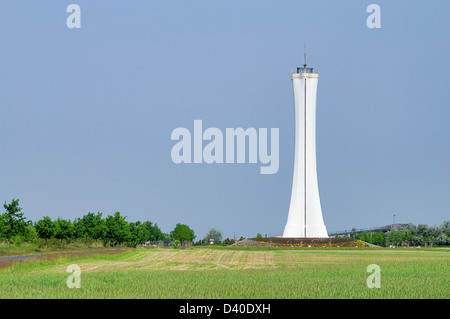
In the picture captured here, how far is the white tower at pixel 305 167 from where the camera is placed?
125188 millimetres

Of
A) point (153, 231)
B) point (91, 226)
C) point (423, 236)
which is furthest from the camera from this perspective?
point (153, 231)

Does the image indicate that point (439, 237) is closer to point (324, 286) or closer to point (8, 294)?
point (324, 286)

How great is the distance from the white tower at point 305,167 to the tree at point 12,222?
59873mm

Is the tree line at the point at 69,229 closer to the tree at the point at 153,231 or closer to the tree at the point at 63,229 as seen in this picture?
the tree at the point at 63,229

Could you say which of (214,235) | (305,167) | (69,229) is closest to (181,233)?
(214,235)

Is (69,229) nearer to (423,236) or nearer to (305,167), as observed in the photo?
(305,167)

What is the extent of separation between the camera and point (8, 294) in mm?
29578

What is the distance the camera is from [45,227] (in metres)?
89.9

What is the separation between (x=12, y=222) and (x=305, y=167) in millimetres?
62624

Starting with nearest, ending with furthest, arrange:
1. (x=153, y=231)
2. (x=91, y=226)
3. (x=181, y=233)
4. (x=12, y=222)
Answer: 1. (x=12, y=222)
2. (x=91, y=226)
3. (x=181, y=233)
4. (x=153, y=231)

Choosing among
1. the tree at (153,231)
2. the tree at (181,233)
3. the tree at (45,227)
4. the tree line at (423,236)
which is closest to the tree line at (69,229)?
the tree at (45,227)

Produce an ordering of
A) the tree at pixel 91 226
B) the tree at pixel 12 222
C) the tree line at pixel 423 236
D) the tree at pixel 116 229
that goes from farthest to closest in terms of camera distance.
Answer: the tree line at pixel 423 236 < the tree at pixel 116 229 < the tree at pixel 91 226 < the tree at pixel 12 222

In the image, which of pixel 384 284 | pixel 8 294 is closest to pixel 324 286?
pixel 384 284

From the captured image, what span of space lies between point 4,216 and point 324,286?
178 feet
